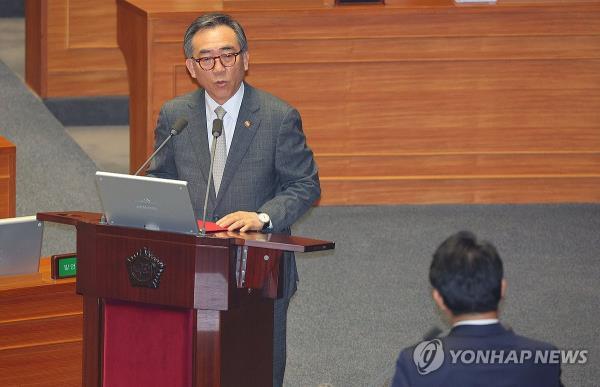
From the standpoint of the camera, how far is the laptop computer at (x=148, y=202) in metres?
3.28

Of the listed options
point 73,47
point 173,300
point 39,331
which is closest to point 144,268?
point 173,300

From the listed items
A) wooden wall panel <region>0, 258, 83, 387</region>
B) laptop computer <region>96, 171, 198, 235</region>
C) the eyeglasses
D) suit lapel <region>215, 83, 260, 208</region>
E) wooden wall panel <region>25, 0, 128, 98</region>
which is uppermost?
wooden wall panel <region>25, 0, 128, 98</region>

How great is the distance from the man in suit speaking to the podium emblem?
53 centimetres

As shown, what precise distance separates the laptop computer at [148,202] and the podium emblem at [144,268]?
0.08 meters

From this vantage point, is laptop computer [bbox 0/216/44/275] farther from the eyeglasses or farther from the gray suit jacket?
the eyeglasses

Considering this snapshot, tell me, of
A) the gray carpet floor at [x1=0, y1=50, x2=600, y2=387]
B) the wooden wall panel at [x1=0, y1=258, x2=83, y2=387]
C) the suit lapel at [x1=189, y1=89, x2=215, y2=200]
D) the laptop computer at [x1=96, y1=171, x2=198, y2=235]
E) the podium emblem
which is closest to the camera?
the laptop computer at [x1=96, y1=171, x2=198, y2=235]

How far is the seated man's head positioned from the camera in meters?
2.62

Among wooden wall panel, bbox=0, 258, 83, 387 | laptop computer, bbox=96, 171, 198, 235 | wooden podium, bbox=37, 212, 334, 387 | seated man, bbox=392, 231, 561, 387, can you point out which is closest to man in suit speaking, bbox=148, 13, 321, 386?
wooden podium, bbox=37, 212, 334, 387

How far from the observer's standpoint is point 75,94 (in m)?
9.35

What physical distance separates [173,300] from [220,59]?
81 cm

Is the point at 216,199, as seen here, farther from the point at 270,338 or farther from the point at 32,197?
the point at 32,197

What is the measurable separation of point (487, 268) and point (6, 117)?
6.68 m

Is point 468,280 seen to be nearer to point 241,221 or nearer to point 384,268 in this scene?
point 241,221

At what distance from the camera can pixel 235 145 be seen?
12.8ft
